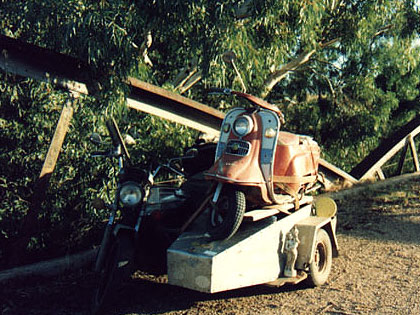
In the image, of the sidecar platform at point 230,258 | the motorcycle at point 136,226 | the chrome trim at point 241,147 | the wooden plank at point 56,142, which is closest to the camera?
the sidecar platform at point 230,258

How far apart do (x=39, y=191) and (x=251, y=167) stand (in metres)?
2.38

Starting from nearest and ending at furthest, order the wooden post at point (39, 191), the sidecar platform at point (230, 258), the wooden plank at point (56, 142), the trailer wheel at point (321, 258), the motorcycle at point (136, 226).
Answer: the sidecar platform at point (230, 258) < the motorcycle at point (136, 226) < the trailer wheel at point (321, 258) < the wooden post at point (39, 191) < the wooden plank at point (56, 142)

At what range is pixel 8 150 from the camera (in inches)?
237

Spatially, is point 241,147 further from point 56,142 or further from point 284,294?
point 56,142

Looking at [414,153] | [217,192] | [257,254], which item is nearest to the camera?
[257,254]

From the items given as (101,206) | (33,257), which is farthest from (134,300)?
(33,257)

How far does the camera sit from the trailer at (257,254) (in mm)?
3713

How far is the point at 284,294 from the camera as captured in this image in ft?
14.6

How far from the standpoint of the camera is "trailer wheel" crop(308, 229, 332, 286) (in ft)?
15.0

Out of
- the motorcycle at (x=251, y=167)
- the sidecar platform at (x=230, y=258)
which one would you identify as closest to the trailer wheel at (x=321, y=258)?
the sidecar platform at (x=230, y=258)

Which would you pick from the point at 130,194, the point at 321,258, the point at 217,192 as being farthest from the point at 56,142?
the point at 321,258

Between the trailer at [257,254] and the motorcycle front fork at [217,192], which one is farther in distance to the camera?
the motorcycle front fork at [217,192]

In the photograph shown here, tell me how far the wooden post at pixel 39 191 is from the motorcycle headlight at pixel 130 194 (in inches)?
50.7

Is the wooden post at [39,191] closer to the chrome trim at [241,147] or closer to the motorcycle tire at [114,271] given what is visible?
the motorcycle tire at [114,271]
